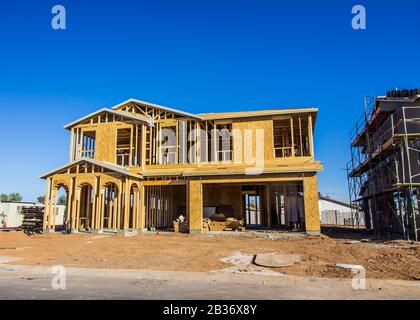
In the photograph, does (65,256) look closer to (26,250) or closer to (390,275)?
(26,250)

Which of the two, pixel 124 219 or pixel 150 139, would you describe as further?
pixel 150 139

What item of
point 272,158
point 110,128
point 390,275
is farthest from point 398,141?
point 110,128

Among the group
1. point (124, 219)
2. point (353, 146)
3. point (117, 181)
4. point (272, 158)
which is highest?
point (353, 146)

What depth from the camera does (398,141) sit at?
17359 mm

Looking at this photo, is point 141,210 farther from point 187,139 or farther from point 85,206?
point 187,139

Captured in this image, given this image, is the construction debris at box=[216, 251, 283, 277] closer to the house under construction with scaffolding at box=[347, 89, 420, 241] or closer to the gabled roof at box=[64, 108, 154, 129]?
the house under construction with scaffolding at box=[347, 89, 420, 241]

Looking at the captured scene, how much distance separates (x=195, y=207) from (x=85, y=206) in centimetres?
974

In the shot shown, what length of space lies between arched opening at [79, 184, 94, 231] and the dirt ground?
552 cm

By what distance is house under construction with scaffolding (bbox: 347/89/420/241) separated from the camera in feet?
55.1

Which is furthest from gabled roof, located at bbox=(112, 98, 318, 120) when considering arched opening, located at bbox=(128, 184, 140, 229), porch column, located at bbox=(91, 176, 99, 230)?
porch column, located at bbox=(91, 176, 99, 230)

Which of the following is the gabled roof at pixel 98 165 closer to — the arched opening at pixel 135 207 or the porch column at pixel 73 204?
the arched opening at pixel 135 207
